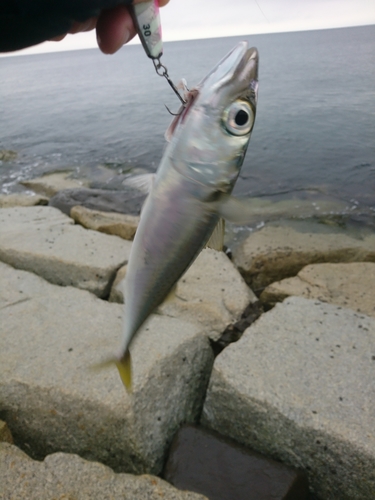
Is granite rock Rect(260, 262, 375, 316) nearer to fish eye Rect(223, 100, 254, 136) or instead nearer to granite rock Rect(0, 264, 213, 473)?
granite rock Rect(0, 264, 213, 473)

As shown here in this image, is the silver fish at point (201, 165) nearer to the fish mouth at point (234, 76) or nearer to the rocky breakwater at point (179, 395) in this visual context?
the fish mouth at point (234, 76)

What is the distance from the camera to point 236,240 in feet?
26.8

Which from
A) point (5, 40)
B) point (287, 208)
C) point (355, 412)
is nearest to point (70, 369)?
point (355, 412)

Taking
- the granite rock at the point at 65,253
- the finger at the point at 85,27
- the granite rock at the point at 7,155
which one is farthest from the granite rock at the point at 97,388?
the granite rock at the point at 7,155

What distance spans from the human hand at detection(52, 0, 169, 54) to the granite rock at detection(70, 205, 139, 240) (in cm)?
481

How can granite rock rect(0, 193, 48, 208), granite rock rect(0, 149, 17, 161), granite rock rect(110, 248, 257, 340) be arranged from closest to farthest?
granite rock rect(110, 248, 257, 340)
granite rock rect(0, 193, 48, 208)
granite rock rect(0, 149, 17, 161)

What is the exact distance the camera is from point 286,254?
251 inches

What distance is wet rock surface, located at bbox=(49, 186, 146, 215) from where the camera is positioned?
8.95 m

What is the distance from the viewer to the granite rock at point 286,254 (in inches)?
244

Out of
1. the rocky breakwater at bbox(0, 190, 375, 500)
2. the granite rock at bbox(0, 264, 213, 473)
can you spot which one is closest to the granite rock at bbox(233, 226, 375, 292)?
the rocky breakwater at bbox(0, 190, 375, 500)

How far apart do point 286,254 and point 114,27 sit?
16.3 feet

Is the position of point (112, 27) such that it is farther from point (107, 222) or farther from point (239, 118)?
point (107, 222)

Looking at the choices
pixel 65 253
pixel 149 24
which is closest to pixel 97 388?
pixel 149 24

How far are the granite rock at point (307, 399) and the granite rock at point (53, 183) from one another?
854 cm
